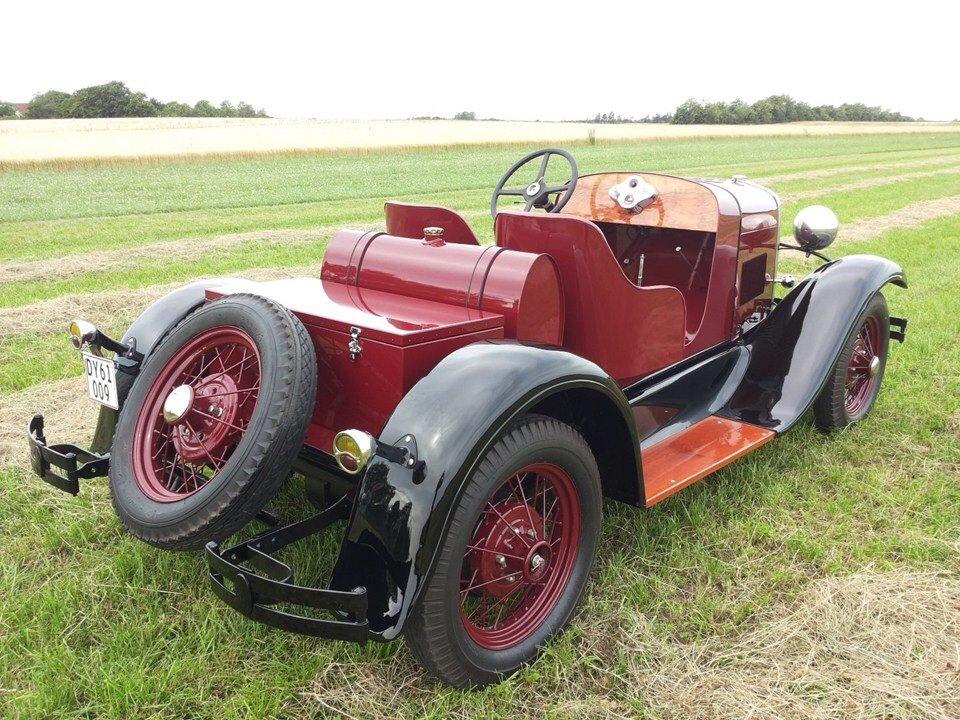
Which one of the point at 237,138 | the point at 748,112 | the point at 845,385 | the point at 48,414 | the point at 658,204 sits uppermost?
the point at 748,112

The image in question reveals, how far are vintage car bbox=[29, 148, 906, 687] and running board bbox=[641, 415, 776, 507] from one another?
0.04ft

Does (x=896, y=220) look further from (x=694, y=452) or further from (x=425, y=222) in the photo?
(x=425, y=222)

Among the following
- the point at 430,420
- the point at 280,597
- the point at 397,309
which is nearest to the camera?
the point at 280,597

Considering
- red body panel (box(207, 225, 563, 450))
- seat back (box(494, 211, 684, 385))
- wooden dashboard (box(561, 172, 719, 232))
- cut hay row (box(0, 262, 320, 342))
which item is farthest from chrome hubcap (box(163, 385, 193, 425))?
cut hay row (box(0, 262, 320, 342))

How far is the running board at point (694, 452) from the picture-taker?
2812mm

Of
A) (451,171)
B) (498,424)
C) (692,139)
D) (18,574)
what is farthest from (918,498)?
(692,139)

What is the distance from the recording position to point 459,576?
6.84ft

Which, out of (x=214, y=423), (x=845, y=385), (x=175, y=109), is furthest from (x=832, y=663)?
(x=175, y=109)

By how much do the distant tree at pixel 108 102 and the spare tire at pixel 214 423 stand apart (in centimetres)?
5242

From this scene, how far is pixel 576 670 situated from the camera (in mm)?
2312

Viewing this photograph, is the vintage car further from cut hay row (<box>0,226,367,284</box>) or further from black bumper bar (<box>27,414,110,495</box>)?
cut hay row (<box>0,226,367,284</box>)

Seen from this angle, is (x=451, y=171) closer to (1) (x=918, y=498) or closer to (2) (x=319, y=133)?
(2) (x=319, y=133)

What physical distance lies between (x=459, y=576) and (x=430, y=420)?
→ 46 cm

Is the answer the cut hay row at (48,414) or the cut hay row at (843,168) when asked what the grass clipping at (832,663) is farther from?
the cut hay row at (843,168)
